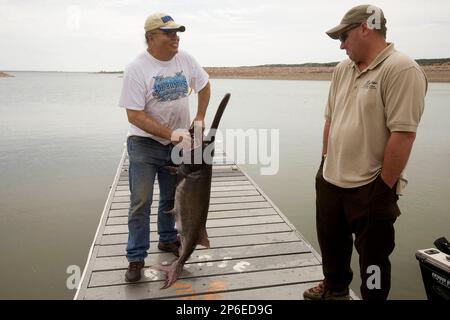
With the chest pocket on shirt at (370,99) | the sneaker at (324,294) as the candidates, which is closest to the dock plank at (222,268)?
the sneaker at (324,294)

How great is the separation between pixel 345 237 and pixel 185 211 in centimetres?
119

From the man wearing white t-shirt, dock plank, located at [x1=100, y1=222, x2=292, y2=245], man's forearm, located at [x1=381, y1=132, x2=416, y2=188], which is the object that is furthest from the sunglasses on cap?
dock plank, located at [x1=100, y1=222, x2=292, y2=245]

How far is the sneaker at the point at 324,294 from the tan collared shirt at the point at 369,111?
90 centimetres

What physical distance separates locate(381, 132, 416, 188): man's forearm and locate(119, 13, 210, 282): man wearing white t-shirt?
4.33 feet

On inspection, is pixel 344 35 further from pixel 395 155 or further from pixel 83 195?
pixel 83 195

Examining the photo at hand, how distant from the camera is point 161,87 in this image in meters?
2.93

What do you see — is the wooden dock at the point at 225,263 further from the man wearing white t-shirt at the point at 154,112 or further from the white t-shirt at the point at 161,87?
the white t-shirt at the point at 161,87

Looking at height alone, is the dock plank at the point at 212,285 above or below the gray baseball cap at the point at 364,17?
below

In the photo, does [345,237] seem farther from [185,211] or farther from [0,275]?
[0,275]

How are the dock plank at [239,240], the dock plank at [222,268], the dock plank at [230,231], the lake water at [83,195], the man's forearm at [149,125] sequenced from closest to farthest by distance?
the man's forearm at [149,125] < the dock plank at [222,268] < the dock plank at [239,240] < the dock plank at [230,231] < the lake water at [83,195]

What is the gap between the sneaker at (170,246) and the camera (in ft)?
11.8

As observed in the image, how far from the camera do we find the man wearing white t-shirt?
9.30ft

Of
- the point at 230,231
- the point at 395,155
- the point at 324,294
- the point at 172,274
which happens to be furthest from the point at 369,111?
the point at 230,231
